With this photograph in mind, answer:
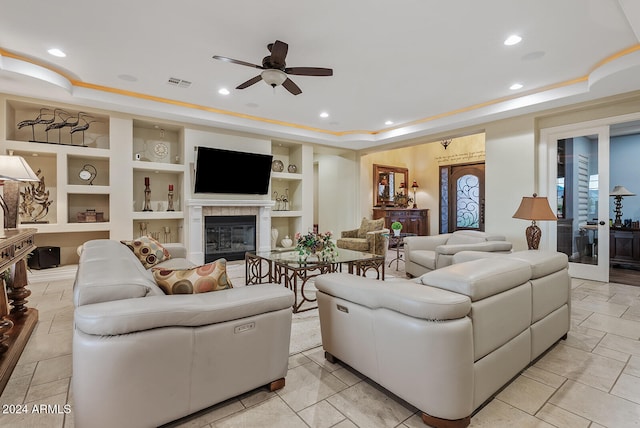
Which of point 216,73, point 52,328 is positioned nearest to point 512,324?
point 52,328

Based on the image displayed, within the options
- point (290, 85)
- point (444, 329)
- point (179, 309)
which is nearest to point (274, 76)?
point (290, 85)

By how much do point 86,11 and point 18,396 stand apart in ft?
9.90

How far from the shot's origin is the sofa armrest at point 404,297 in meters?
1.41

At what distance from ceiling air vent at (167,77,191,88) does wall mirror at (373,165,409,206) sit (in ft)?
18.3

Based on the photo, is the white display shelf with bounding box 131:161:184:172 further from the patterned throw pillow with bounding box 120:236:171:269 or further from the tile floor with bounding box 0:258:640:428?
the tile floor with bounding box 0:258:640:428

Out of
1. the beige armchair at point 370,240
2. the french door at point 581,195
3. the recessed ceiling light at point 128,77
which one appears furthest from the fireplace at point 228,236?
the french door at point 581,195

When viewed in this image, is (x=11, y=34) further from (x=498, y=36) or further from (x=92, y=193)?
(x=498, y=36)

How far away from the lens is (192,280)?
175 cm

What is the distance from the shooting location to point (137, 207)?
5.67 metres

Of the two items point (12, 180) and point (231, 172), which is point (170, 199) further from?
point (12, 180)

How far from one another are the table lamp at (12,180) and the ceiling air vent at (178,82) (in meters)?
2.05

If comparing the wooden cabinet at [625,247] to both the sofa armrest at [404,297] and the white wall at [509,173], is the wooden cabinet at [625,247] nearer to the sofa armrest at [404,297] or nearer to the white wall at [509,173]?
the white wall at [509,173]

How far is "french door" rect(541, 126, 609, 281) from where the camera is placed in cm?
452

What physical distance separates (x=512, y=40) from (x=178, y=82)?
4079 millimetres
